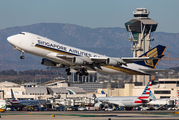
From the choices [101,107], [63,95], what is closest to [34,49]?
[101,107]

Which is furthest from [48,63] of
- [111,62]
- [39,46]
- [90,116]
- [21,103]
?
[21,103]

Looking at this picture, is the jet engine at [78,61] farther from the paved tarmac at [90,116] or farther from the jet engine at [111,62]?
the paved tarmac at [90,116]

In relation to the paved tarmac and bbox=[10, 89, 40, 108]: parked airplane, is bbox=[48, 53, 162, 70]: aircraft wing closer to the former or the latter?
the paved tarmac

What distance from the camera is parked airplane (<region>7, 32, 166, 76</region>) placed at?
60688 mm

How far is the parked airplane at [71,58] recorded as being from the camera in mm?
60688

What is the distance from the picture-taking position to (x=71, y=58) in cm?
6216

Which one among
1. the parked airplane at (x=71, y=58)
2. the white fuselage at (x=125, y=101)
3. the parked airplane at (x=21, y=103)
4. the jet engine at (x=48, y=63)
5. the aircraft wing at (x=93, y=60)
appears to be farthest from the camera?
the parked airplane at (x=21, y=103)

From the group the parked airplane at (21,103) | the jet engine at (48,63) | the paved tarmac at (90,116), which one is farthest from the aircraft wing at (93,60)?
the parked airplane at (21,103)

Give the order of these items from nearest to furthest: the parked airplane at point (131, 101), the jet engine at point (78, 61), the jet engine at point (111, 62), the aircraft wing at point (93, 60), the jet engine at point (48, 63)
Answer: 1. the aircraft wing at point (93, 60)
2. the jet engine at point (78, 61)
3. the jet engine at point (111, 62)
4. the jet engine at point (48, 63)
5. the parked airplane at point (131, 101)

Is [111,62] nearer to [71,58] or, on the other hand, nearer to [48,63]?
[71,58]

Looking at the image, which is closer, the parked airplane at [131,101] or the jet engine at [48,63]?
the jet engine at [48,63]

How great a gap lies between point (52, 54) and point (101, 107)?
39.2m

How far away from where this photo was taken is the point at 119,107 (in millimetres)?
96500

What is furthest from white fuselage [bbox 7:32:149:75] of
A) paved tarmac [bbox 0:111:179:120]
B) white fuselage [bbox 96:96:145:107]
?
white fuselage [bbox 96:96:145:107]
